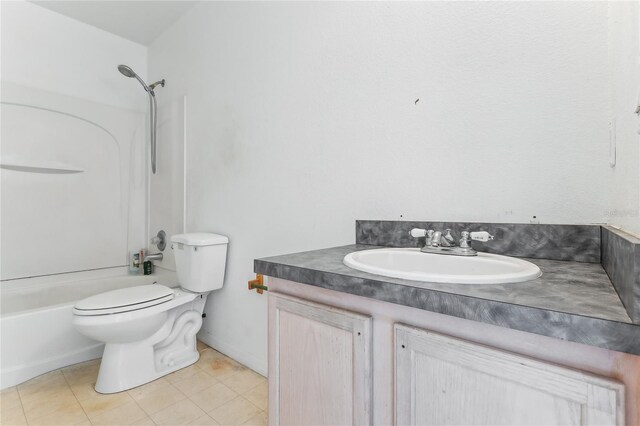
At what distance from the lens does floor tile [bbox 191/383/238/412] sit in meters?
1.49

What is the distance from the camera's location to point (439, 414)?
58 cm

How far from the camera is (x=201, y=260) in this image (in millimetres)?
1863

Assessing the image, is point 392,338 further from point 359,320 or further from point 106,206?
point 106,206

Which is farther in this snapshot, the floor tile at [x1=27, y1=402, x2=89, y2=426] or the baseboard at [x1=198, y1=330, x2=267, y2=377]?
the baseboard at [x1=198, y1=330, x2=267, y2=377]

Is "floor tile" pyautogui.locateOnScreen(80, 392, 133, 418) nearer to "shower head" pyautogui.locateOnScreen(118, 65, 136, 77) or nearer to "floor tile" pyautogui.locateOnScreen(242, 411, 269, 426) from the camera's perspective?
"floor tile" pyautogui.locateOnScreen(242, 411, 269, 426)

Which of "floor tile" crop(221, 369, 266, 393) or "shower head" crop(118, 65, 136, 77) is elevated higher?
"shower head" crop(118, 65, 136, 77)

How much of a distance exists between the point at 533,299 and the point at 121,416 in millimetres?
1700

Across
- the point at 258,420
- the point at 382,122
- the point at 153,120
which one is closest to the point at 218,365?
the point at 258,420

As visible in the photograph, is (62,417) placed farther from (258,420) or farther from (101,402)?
(258,420)

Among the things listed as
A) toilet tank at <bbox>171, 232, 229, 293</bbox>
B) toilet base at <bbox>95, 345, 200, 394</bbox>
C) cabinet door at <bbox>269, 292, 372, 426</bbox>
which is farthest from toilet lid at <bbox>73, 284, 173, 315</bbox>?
cabinet door at <bbox>269, 292, 372, 426</bbox>

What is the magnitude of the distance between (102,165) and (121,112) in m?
0.47

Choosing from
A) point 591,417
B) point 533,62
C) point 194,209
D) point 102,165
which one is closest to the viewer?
point 591,417

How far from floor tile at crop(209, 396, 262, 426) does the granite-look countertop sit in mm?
982

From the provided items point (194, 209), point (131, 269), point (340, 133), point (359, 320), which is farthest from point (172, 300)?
point (359, 320)
